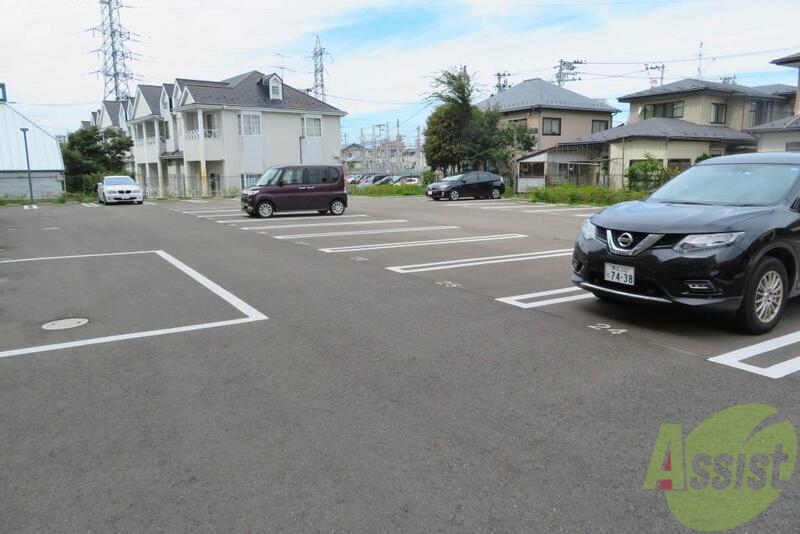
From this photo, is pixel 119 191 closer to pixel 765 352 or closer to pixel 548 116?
pixel 548 116

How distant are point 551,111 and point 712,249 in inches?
1428

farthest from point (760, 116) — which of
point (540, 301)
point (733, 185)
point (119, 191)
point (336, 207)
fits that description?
point (119, 191)

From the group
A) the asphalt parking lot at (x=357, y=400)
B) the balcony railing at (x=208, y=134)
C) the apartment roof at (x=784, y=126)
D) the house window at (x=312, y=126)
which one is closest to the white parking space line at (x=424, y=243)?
the asphalt parking lot at (x=357, y=400)

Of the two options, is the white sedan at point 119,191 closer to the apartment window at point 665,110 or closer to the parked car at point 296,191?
the parked car at point 296,191

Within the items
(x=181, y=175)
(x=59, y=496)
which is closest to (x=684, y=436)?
(x=59, y=496)

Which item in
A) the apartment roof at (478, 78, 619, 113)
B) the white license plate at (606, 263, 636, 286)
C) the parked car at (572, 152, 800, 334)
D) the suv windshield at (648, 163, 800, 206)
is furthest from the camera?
the apartment roof at (478, 78, 619, 113)

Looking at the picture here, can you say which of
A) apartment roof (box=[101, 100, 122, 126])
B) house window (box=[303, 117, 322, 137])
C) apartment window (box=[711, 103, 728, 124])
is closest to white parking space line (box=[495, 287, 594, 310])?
apartment window (box=[711, 103, 728, 124])

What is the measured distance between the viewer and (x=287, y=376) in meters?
4.39

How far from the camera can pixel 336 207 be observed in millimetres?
19953

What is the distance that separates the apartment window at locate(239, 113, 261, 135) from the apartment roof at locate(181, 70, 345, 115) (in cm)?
65

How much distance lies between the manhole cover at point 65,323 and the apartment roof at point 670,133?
29.9m

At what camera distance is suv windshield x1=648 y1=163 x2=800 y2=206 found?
575 cm

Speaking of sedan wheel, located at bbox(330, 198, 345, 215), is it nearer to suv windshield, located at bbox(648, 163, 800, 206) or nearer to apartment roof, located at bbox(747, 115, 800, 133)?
suv windshield, located at bbox(648, 163, 800, 206)

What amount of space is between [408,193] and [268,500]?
34510 mm
